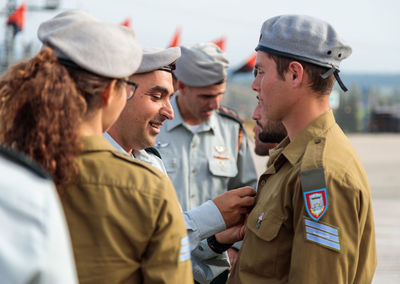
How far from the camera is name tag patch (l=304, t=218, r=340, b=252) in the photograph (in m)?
2.03

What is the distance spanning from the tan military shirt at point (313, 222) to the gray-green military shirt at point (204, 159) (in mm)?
1800

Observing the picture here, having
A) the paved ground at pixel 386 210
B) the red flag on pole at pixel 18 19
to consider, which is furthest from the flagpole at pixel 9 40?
the paved ground at pixel 386 210

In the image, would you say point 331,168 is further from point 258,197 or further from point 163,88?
point 163,88

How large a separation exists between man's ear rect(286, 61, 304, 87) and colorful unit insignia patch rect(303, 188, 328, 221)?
551mm

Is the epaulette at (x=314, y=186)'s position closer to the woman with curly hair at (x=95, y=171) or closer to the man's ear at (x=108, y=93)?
the woman with curly hair at (x=95, y=171)

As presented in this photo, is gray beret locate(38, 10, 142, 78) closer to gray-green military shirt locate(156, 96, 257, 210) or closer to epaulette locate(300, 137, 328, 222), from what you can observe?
epaulette locate(300, 137, 328, 222)

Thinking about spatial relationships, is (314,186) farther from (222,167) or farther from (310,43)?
(222,167)

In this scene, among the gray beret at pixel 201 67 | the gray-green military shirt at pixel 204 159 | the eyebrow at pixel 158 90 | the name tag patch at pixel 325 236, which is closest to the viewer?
the name tag patch at pixel 325 236

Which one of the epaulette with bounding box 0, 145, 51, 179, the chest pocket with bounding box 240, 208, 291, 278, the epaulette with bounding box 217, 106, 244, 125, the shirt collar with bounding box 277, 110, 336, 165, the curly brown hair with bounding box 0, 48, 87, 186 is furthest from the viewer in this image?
the epaulette with bounding box 217, 106, 244, 125

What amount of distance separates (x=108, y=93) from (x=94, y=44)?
0.16 metres

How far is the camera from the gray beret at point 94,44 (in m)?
1.57

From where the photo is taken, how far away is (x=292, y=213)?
7.19ft

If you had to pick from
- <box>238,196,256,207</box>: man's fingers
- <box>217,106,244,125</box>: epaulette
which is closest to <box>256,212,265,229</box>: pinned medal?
<box>238,196,256,207</box>: man's fingers

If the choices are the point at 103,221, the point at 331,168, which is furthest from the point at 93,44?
the point at 331,168
